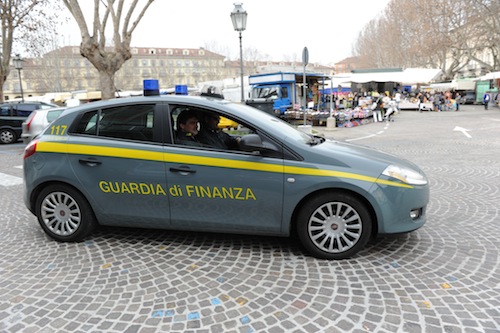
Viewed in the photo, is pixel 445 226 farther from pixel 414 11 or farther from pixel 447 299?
pixel 414 11

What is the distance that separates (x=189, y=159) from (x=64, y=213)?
1617 millimetres

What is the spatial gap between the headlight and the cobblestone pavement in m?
0.72

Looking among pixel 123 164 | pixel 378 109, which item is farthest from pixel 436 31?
pixel 123 164

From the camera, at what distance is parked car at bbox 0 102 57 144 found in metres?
15.6

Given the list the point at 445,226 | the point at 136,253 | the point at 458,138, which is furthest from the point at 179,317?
the point at 458,138

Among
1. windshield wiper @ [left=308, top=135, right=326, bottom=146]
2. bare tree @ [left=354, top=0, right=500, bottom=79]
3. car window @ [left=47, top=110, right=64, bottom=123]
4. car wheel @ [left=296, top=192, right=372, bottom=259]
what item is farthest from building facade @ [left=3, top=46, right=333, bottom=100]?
car wheel @ [left=296, top=192, right=372, bottom=259]

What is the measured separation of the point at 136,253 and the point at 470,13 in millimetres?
37182

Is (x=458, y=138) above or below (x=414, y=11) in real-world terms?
below

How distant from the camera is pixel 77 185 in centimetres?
385

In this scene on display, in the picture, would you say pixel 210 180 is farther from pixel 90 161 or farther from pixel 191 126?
pixel 90 161

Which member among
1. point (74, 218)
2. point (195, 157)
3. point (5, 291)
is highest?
point (195, 157)

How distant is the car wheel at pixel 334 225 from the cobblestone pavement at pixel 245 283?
0.12 metres

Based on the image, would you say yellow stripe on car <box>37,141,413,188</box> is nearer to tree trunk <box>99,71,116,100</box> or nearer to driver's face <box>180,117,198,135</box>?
driver's face <box>180,117,198,135</box>

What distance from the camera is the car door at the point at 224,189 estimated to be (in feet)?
11.3
